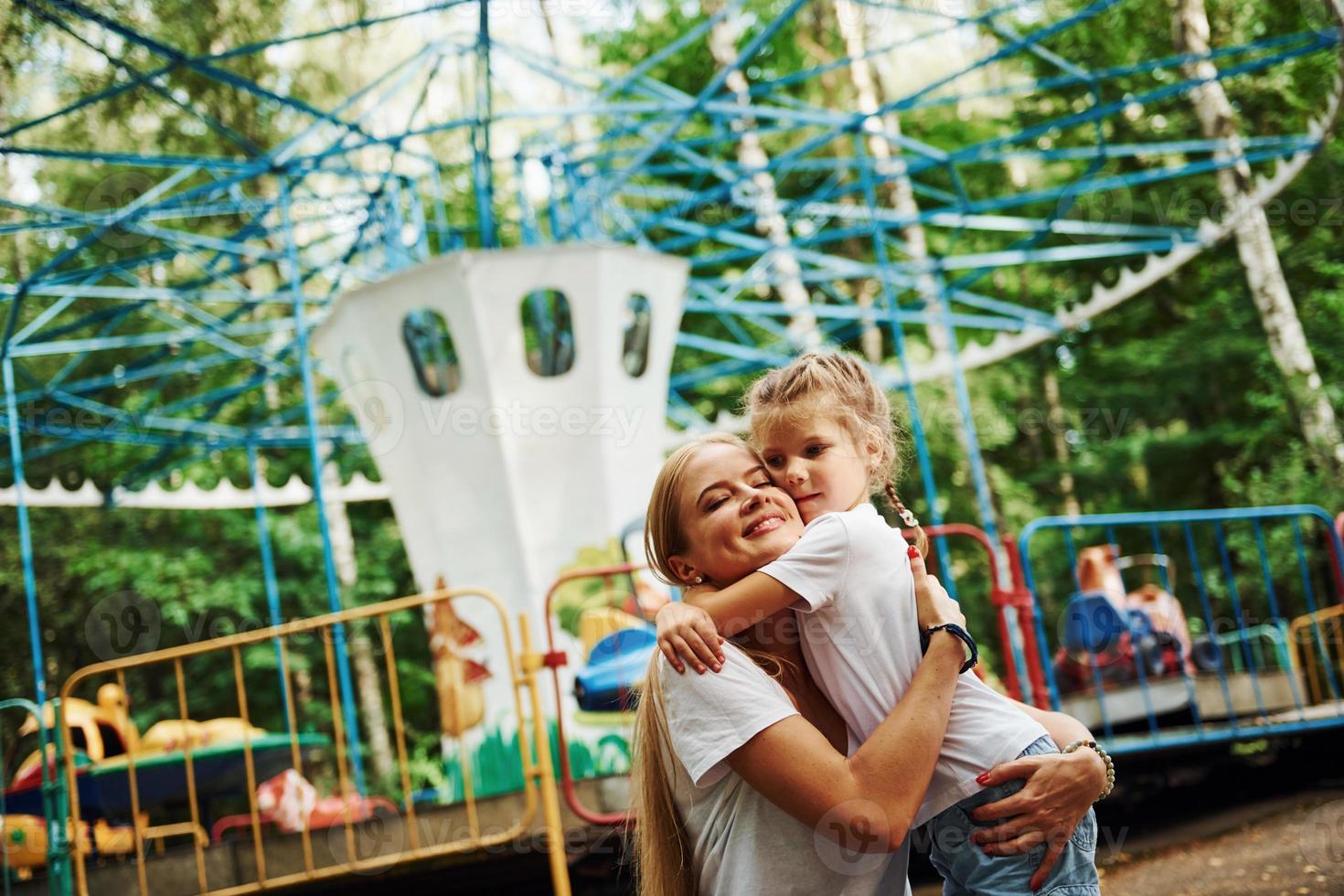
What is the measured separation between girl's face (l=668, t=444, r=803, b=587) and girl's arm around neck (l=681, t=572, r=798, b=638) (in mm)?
86

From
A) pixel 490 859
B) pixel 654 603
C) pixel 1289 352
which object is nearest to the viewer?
pixel 490 859

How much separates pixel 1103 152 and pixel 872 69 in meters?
11.7

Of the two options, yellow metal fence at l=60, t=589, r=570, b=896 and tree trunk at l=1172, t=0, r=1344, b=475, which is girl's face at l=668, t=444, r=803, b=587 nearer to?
yellow metal fence at l=60, t=589, r=570, b=896

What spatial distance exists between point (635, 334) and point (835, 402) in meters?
6.74

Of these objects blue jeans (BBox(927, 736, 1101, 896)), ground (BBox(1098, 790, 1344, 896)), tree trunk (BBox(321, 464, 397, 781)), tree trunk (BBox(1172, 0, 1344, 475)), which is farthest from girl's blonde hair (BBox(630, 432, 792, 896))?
tree trunk (BBox(321, 464, 397, 781))

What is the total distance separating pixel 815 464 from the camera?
2131 millimetres

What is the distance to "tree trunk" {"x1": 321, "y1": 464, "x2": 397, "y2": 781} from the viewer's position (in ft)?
54.9

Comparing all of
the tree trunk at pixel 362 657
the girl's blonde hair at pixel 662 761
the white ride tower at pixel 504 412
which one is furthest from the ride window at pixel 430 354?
the tree trunk at pixel 362 657

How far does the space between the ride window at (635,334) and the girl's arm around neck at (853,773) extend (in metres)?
7.10

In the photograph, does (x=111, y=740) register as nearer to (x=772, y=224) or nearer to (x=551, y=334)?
(x=551, y=334)

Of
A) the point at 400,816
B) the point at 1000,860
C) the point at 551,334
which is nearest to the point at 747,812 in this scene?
the point at 1000,860

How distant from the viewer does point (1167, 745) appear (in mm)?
6582

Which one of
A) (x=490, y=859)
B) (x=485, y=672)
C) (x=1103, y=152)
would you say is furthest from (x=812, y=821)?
(x=1103, y=152)

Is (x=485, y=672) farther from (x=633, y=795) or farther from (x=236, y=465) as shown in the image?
(x=236, y=465)
